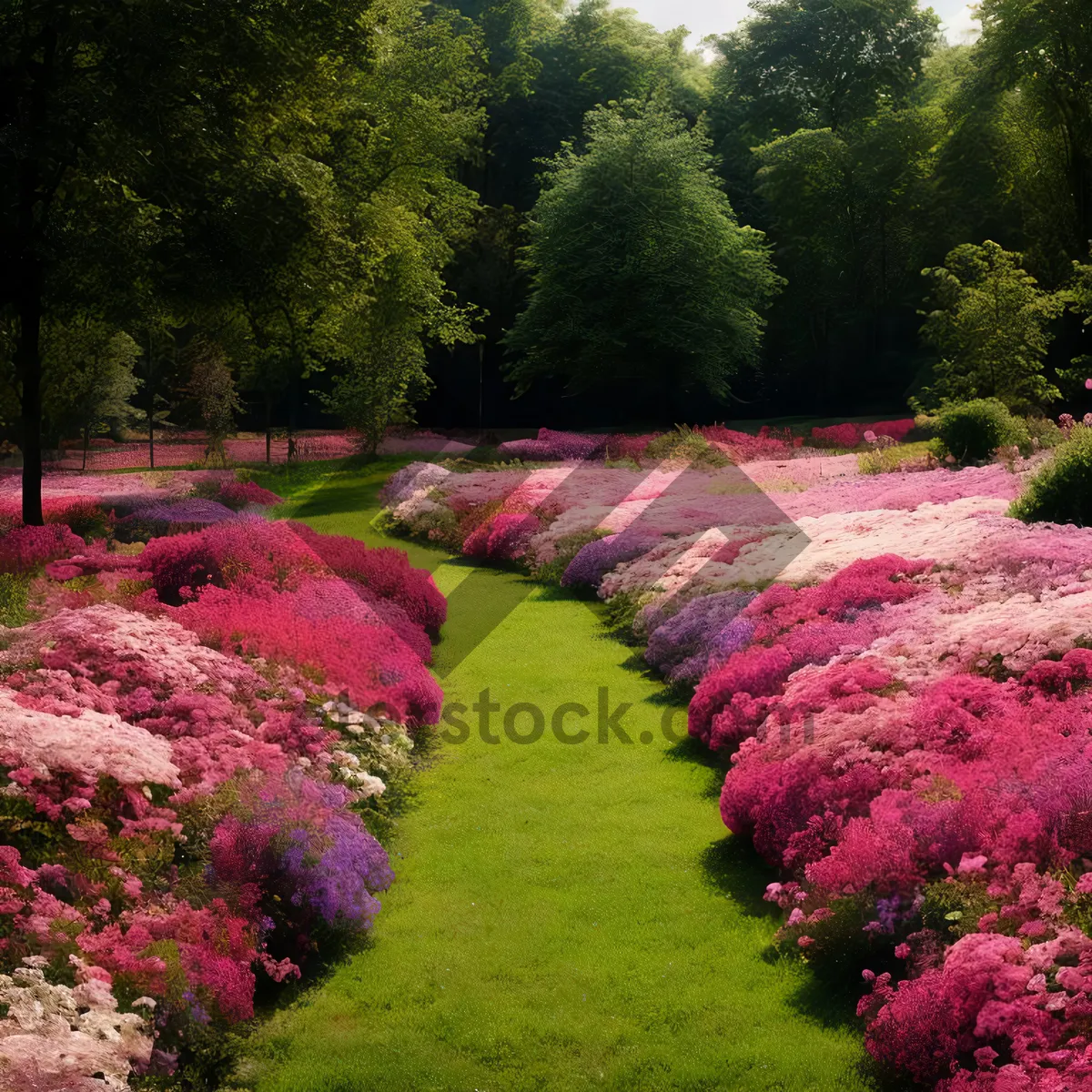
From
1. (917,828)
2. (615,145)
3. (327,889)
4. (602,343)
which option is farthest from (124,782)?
(615,145)

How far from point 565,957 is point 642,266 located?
3493 centimetres

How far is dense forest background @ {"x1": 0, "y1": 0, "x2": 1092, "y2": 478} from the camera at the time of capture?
16.2 metres

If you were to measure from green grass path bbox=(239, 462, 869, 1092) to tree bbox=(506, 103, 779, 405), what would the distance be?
101 ft

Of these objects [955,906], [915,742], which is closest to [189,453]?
[915,742]

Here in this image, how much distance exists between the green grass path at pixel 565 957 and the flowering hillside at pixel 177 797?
1.42 ft

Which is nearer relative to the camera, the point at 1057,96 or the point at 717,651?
the point at 717,651

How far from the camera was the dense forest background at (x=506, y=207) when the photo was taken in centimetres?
1616

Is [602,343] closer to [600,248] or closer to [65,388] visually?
[600,248]

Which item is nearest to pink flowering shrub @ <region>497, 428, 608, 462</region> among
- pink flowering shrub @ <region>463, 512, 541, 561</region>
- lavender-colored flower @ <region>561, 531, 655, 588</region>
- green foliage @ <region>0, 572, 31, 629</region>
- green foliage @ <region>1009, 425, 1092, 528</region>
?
pink flowering shrub @ <region>463, 512, 541, 561</region>

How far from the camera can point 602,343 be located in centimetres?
3959

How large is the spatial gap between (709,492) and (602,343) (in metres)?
19.0

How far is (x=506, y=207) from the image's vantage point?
158 ft

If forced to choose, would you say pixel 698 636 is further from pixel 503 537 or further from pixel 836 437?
pixel 836 437

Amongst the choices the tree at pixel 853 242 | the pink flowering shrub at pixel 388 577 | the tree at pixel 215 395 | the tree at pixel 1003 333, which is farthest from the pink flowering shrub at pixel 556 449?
the tree at pixel 853 242
